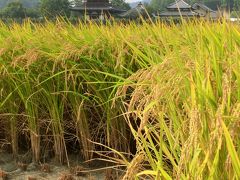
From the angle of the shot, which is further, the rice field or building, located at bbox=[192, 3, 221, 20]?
the rice field

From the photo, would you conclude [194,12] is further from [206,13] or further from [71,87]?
[71,87]

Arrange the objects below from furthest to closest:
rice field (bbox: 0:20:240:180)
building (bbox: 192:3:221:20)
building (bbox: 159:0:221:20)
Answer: rice field (bbox: 0:20:240:180)
building (bbox: 192:3:221:20)
building (bbox: 159:0:221:20)

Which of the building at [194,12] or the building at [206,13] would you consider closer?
the building at [194,12]

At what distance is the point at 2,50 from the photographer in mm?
3428

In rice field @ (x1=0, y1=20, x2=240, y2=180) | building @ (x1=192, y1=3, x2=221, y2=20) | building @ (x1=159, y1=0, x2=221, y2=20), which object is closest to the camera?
building @ (x1=159, y1=0, x2=221, y2=20)

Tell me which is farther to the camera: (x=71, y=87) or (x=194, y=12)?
(x=71, y=87)

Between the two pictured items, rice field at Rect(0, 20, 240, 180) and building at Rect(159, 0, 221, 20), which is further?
rice field at Rect(0, 20, 240, 180)

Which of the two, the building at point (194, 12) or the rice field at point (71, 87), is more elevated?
the building at point (194, 12)

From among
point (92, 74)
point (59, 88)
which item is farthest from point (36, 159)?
point (92, 74)

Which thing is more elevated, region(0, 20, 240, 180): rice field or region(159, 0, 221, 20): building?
region(159, 0, 221, 20): building

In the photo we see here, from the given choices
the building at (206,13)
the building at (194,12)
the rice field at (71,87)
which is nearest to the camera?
the building at (194,12)

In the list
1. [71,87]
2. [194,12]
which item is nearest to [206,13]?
[194,12]

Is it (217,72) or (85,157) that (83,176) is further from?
(217,72)

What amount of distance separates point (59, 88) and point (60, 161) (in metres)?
0.64
